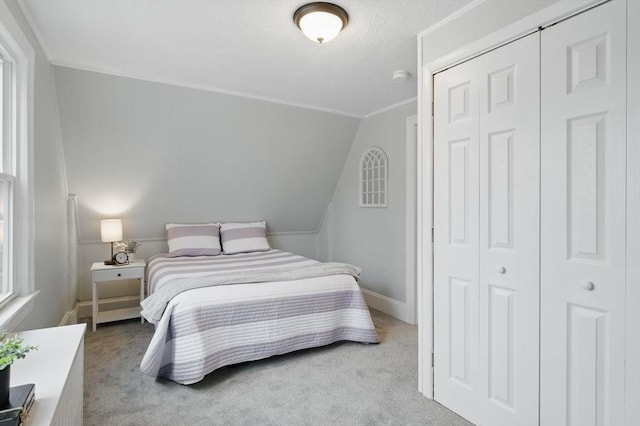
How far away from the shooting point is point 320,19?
1935mm

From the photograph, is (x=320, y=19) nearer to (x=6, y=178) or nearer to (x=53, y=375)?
(x=6, y=178)

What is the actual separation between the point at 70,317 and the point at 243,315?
6.22 ft

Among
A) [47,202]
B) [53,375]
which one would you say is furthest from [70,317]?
[53,375]

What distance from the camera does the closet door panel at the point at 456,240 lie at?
6.27 ft

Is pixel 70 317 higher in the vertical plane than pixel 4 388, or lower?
lower

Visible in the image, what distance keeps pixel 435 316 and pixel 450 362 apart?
26cm

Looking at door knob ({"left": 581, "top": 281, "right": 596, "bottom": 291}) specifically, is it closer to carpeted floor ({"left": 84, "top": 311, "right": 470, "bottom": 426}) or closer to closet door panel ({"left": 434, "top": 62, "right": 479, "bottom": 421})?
closet door panel ({"left": 434, "top": 62, "right": 479, "bottom": 421})

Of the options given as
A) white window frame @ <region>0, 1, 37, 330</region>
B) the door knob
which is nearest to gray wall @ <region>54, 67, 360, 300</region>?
white window frame @ <region>0, 1, 37, 330</region>

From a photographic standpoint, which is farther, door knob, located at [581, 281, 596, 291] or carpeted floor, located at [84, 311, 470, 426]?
carpeted floor, located at [84, 311, 470, 426]

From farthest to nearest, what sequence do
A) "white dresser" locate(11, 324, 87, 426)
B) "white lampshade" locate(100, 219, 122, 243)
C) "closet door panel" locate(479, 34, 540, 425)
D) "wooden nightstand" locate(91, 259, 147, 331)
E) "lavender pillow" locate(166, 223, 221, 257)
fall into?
"lavender pillow" locate(166, 223, 221, 257) → "white lampshade" locate(100, 219, 122, 243) → "wooden nightstand" locate(91, 259, 147, 331) → "closet door panel" locate(479, 34, 540, 425) → "white dresser" locate(11, 324, 87, 426)

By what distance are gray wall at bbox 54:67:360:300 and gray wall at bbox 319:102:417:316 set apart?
0.25 metres

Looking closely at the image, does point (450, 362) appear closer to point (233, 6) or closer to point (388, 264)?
point (388, 264)

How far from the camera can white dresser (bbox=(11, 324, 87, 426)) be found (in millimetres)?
1027

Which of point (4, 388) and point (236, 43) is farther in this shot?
point (236, 43)
